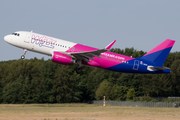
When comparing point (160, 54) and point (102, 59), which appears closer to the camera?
point (102, 59)

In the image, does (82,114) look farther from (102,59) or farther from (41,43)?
(41,43)

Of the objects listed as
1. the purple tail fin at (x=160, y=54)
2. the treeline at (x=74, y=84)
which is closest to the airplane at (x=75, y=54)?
the purple tail fin at (x=160, y=54)

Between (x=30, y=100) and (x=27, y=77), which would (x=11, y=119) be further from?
(x=27, y=77)

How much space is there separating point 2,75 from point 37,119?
8134cm

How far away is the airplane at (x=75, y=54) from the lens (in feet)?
116

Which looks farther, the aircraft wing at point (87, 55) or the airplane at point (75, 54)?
the airplane at point (75, 54)

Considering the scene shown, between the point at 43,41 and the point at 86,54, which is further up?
the point at 43,41

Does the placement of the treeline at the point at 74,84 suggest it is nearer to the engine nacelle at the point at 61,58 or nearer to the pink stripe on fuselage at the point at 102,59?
the pink stripe on fuselage at the point at 102,59

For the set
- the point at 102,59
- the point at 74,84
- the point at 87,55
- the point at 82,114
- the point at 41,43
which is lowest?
the point at 82,114

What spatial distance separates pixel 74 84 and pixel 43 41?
5313cm

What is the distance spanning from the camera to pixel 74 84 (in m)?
88.1

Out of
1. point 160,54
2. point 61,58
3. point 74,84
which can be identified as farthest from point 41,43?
point 74,84

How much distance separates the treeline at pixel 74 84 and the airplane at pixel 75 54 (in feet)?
137

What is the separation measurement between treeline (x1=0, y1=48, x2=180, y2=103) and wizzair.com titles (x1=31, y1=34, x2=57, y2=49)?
156 feet
